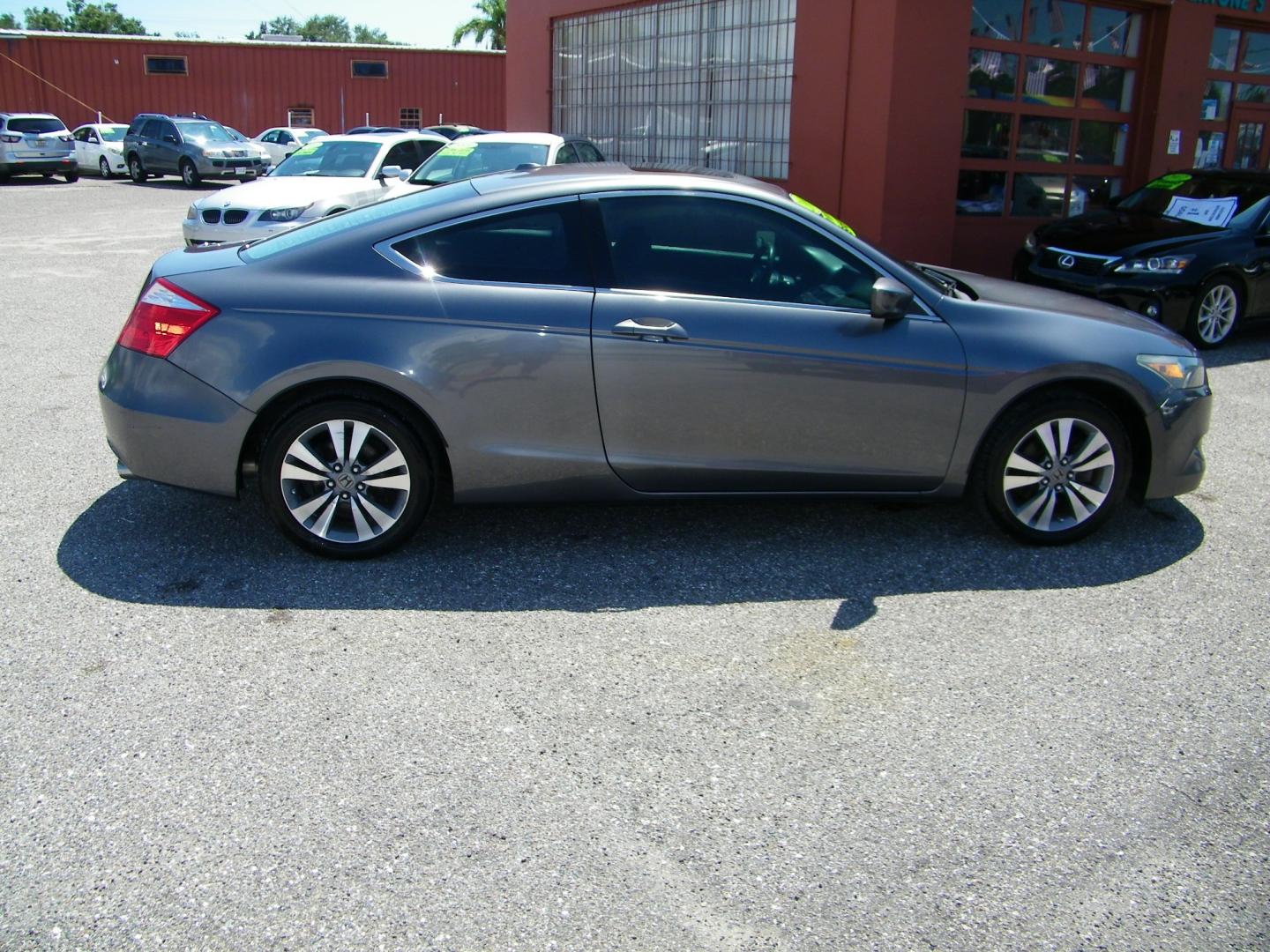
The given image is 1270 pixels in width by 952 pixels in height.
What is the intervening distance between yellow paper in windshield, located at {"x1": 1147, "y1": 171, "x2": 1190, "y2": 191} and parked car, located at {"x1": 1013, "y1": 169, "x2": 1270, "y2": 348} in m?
0.46

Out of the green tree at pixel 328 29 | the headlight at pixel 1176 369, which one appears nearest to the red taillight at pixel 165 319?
the headlight at pixel 1176 369

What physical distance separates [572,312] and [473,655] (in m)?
1.43

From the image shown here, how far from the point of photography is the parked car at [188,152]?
86.4 feet

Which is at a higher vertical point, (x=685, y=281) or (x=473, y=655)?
(x=685, y=281)

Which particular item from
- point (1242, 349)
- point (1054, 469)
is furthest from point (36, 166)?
point (1054, 469)

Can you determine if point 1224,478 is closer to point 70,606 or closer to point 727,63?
point 70,606

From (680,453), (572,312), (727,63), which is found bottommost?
(680,453)

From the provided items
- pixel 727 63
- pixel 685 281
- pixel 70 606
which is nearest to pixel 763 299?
pixel 685 281

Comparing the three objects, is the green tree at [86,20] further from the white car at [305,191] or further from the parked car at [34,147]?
the white car at [305,191]

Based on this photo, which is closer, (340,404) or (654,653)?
(654,653)

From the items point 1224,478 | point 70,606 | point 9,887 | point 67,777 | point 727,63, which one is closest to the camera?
point 9,887

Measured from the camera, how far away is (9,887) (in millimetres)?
2666

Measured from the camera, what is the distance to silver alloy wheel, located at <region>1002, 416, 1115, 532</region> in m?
4.77

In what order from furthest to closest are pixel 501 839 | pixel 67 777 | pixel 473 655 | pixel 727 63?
1. pixel 727 63
2. pixel 473 655
3. pixel 67 777
4. pixel 501 839
